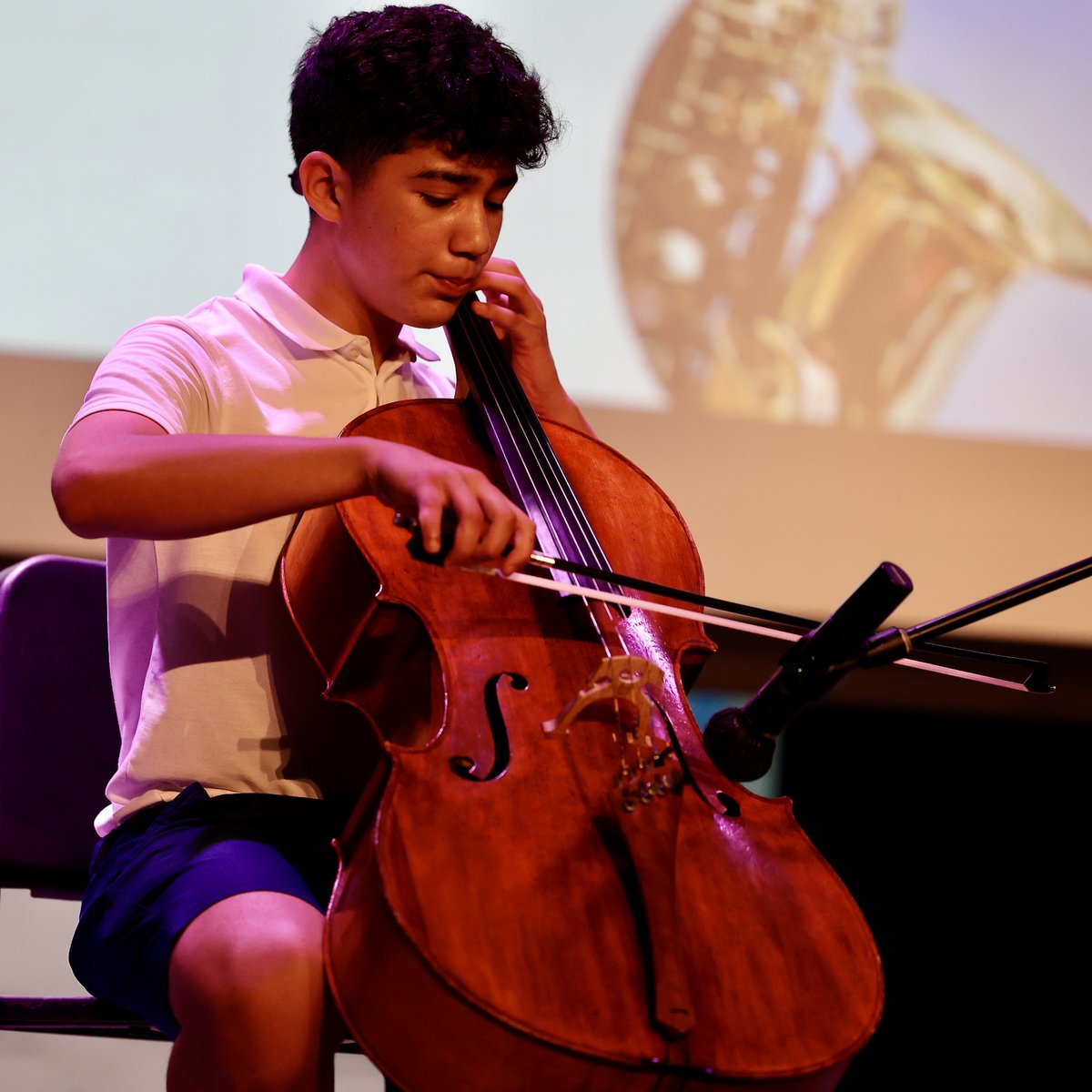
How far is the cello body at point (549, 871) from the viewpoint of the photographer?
730mm

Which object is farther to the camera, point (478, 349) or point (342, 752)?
point (478, 349)

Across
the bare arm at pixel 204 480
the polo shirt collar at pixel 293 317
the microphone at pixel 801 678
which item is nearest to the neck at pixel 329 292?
the polo shirt collar at pixel 293 317

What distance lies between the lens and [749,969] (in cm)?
80

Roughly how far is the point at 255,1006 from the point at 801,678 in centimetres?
43

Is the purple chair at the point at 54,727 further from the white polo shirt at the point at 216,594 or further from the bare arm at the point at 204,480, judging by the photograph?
the bare arm at the point at 204,480

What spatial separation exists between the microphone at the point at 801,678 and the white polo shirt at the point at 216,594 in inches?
16.5

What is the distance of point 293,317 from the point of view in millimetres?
1304

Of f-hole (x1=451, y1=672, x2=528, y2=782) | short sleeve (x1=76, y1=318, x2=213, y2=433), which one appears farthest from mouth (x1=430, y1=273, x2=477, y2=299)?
f-hole (x1=451, y1=672, x2=528, y2=782)

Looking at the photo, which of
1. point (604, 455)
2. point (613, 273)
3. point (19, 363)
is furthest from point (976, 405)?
point (19, 363)

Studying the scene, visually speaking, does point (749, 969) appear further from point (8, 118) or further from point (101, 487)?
point (8, 118)

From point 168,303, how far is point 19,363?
251 mm

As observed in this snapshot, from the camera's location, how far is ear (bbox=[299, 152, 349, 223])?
1.26 metres

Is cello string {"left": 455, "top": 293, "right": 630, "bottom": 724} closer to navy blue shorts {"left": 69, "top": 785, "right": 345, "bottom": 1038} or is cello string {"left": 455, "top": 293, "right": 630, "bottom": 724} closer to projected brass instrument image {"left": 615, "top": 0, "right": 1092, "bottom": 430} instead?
navy blue shorts {"left": 69, "top": 785, "right": 345, "bottom": 1038}

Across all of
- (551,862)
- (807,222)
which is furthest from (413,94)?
(807,222)
